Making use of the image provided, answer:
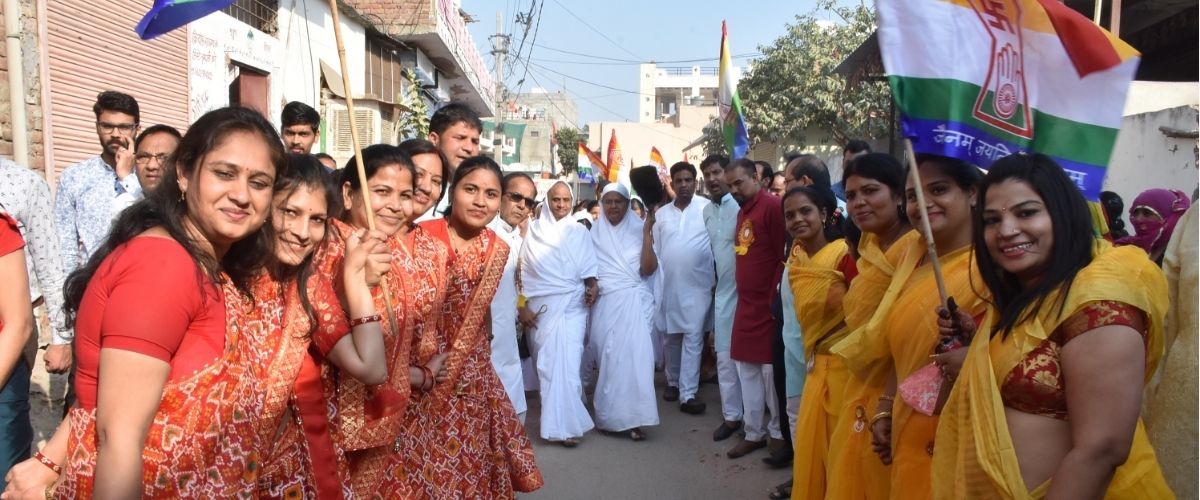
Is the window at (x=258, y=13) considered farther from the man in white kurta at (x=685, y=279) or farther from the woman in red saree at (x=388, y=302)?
the woman in red saree at (x=388, y=302)

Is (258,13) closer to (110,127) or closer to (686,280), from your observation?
(686,280)

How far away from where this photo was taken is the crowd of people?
1.84m

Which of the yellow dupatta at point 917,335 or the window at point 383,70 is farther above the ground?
the window at point 383,70

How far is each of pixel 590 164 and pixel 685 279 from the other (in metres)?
15.1

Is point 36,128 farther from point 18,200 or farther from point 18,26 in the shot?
point 18,200

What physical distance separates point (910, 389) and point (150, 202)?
2127mm

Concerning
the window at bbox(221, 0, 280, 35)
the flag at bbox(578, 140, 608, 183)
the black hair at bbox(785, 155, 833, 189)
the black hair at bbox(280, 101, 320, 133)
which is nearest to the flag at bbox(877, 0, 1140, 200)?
the black hair at bbox(785, 155, 833, 189)

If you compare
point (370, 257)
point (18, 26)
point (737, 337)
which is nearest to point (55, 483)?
point (370, 257)

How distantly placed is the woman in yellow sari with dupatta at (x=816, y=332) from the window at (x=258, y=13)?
8173 millimetres

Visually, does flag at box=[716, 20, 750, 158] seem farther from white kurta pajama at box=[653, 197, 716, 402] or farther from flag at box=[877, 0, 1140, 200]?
flag at box=[877, 0, 1140, 200]

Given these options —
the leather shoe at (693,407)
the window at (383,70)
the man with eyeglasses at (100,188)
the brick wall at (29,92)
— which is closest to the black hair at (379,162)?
the man with eyeglasses at (100,188)

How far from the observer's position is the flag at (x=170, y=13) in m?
2.54

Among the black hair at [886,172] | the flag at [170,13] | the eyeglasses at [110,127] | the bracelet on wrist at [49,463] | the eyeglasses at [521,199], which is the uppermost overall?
the flag at [170,13]

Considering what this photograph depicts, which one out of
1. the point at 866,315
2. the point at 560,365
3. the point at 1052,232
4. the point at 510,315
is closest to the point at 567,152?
the point at 560,365
